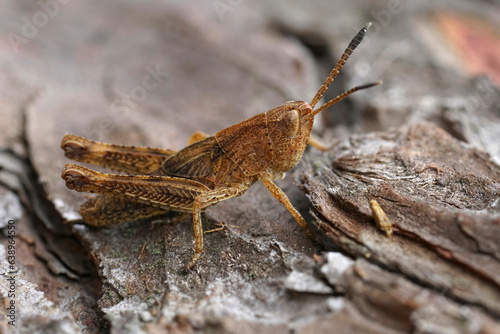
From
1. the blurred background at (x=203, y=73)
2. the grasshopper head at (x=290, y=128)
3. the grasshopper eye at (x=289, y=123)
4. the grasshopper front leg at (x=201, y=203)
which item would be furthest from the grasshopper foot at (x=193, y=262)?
the grasshopper eye at (x=289, y=123)

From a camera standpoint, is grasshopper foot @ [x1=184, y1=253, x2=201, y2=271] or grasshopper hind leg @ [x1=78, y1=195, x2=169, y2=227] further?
grasshopper hind leg @ [x1=78, y1=195, x2=169, y2=227]

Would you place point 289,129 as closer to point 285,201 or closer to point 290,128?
point 290,128

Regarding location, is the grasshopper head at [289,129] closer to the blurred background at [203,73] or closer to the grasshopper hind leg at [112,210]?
the blurred background at [203,73]

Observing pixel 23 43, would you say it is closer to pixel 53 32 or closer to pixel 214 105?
pixel 53 32

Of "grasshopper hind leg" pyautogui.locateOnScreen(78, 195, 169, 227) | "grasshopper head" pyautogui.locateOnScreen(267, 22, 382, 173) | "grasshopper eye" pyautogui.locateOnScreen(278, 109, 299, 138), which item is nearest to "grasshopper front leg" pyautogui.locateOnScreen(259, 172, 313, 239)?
"grasshopper head" pyautogui.locateOnScreen(267, 22, 382, 173)

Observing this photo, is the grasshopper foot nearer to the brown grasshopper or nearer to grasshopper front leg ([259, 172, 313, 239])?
the brown grasshopper

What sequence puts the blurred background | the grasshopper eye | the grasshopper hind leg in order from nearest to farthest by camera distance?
the grasshopper eye → the grasshopper hind leg → the blurred background

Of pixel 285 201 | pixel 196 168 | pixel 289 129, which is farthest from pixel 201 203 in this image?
pixel 289 129
